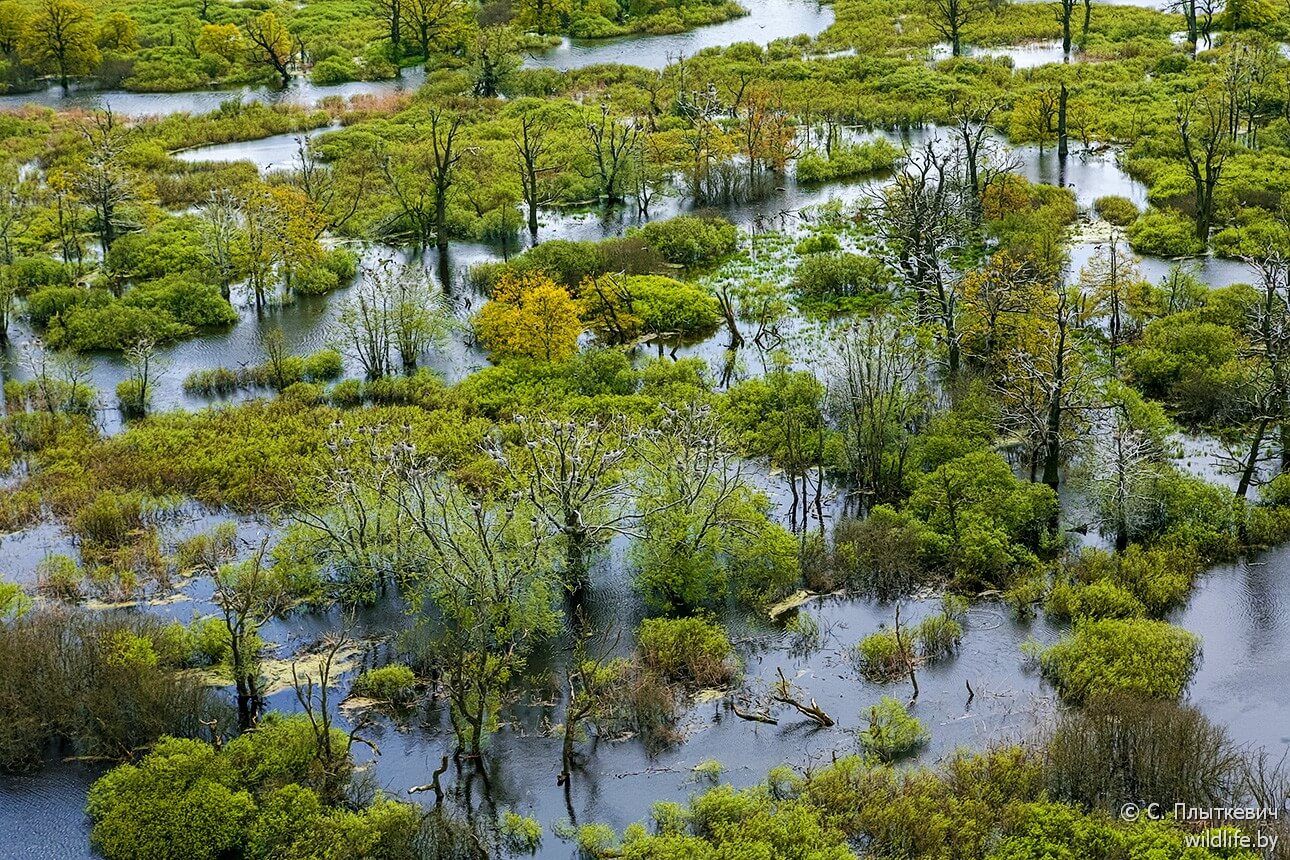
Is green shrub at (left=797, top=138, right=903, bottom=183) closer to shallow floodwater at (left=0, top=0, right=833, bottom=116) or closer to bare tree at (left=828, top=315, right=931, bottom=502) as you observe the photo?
shallow floodwater at (left=0, top=0, right=833, bottom=116)

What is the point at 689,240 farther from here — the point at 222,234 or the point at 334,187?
the point at 222,234

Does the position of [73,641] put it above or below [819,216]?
below

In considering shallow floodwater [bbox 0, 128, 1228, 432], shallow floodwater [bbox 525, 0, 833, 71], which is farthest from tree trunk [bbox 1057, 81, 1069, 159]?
shallow floodwater [bbox 525, 0, 833, 71]

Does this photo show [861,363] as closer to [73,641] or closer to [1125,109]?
[73,641]

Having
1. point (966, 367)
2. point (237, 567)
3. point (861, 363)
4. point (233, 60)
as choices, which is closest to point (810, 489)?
point (861, 363)

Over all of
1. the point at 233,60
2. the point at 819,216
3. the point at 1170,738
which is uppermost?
the point at 233,60

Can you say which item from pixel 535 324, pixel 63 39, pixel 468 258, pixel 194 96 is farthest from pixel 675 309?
pixel 63 39
